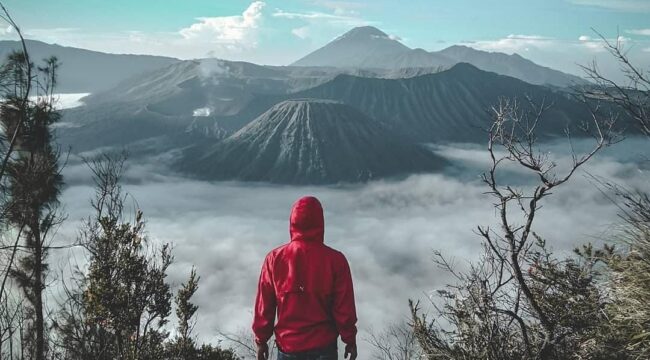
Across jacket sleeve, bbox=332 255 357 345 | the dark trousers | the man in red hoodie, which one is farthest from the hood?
the dark trousers

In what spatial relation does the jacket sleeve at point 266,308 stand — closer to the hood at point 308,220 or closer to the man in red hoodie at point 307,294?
the man in red hoodie at point 307,294

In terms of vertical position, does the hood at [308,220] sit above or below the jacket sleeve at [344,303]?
above

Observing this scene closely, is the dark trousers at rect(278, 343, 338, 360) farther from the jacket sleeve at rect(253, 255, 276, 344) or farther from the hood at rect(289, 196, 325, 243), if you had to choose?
the hood at rect(289, 196, 325, 243)

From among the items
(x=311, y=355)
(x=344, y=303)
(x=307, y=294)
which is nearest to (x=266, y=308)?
(x=307, y=294)

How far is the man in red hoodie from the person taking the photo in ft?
16.8

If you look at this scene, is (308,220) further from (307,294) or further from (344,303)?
(344,303)

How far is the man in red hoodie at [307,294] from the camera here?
202 inches

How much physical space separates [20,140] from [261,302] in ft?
45.5

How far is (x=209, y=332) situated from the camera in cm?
12775

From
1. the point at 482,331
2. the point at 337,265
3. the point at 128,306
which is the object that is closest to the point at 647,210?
the point at 482,331

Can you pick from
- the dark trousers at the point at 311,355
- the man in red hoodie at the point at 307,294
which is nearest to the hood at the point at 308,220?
the man in red hoodie at the point at 307,294

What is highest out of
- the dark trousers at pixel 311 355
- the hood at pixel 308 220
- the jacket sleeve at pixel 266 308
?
the hood at pixel 308 220

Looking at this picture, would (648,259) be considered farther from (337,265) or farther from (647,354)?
(337,265)

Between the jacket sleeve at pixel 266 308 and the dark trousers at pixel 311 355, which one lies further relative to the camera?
the jacket sleeve at pixel 266 308
